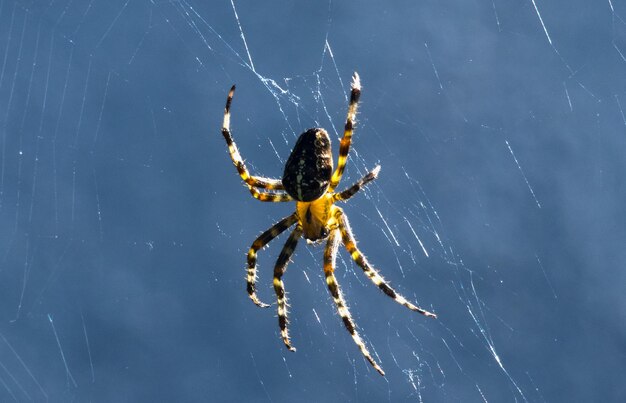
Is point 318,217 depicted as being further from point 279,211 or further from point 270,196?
point 279,211

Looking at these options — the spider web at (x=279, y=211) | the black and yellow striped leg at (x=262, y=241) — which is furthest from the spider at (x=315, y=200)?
the spider web at (x=279, y=211)

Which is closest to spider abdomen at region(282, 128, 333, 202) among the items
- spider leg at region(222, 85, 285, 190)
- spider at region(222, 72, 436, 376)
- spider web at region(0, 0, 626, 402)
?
spider at region(222, 72, 436, 376)

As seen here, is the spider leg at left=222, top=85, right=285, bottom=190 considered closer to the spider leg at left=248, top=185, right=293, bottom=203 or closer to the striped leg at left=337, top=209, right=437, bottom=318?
the spider leg at left=248, top=185, right=293, bottom=203

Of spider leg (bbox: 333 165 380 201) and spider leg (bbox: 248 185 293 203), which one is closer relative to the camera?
spider leg (bbox: 333 165 380 201)

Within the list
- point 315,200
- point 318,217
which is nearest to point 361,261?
point 318,217

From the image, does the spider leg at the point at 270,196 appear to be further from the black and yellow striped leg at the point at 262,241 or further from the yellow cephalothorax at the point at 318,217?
the black and yellow striped leg at the point at 262,241

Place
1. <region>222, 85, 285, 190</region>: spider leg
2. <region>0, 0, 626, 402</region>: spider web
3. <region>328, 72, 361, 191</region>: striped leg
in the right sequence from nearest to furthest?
<region>328, 72, 361, 191</region>: striped leg → <region>222, 85, 285, 190</region>: spider leg → <region>0, 0, 626, 402</region>: spider web
